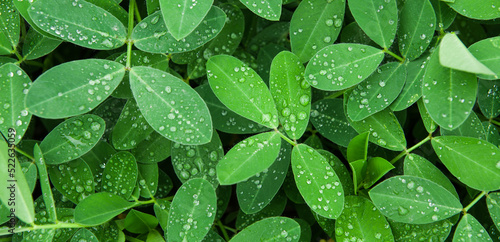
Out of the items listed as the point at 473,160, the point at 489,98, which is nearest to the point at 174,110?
the point at 473,160

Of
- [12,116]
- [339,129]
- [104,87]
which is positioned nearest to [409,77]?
[339,129]

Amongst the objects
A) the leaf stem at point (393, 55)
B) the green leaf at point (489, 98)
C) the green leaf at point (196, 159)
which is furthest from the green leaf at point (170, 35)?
the green leaf at point (489, 98)

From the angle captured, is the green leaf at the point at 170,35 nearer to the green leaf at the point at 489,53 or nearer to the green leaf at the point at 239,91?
the green leaf at the point at 239,91

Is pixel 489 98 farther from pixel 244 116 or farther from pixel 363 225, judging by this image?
pixel 244 116

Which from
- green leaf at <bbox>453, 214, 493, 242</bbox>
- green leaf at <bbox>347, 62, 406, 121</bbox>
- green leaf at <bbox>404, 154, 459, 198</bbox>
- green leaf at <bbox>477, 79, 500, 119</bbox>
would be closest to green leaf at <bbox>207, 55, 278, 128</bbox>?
green leaf at <bbox>347, 62, 406, 121</bbox>

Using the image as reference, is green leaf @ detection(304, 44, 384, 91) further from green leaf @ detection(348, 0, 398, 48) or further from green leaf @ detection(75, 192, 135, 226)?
green leaf @ detection(75, 192, 135, 226)
